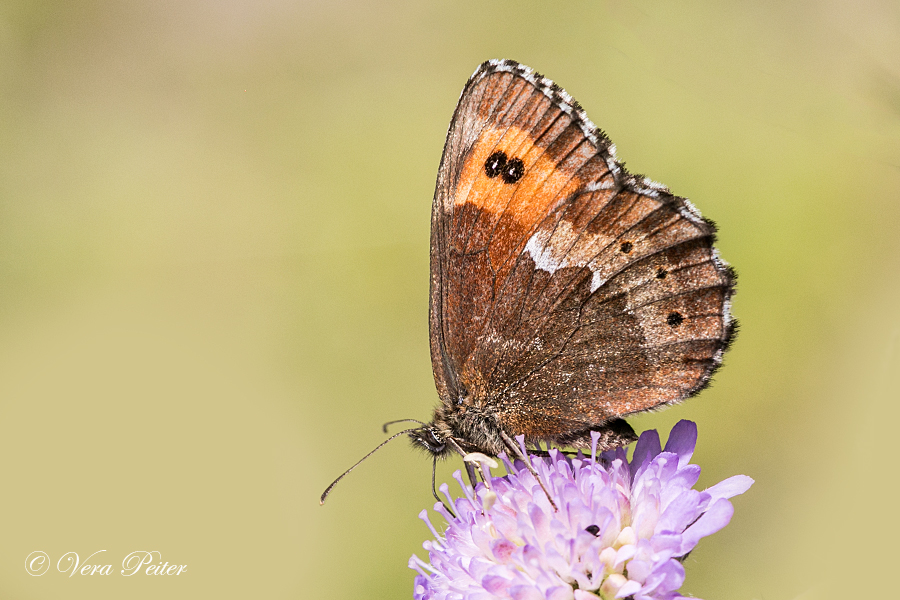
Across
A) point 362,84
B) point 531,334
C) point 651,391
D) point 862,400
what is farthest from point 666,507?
point 362,84

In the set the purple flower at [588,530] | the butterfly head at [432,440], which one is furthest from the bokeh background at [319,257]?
the butterfly head at [432,440]

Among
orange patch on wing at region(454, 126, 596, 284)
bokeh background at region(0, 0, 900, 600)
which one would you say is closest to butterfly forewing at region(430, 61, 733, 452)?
orange patch on wing at region(454, 126, 596, 284)

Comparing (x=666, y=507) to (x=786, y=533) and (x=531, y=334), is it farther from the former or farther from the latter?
(x=786, y=533)

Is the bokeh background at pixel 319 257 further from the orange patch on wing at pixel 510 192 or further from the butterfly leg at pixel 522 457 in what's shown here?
the butterfly leg at pixel 522 457

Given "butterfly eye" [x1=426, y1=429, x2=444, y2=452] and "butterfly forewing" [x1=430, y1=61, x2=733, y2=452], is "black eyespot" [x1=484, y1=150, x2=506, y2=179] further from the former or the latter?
"butterfly eye" [x1=426, y1=429, x2=444, y2=452]

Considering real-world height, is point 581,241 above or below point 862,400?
above
